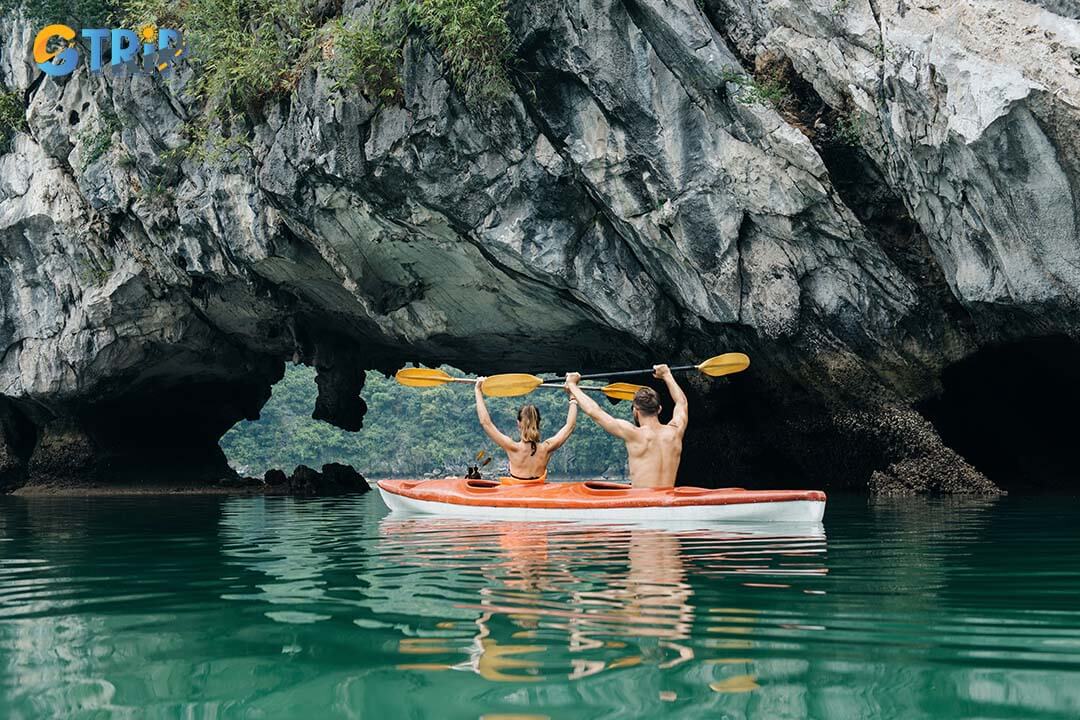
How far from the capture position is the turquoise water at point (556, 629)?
2621 mm

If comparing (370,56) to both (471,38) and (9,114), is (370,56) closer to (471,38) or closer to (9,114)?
(471,38)

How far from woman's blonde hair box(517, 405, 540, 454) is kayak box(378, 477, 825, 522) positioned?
18.3 inches

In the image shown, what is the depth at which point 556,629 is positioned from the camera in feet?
11.3

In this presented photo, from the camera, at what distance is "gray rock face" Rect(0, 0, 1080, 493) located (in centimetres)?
954

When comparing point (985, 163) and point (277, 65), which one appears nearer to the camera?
point (985, 163)

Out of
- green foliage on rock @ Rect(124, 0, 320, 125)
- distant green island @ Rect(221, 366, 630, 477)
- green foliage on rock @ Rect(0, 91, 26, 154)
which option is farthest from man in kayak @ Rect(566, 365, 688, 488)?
distant green island @ Rect(221, 366, 630, 477)

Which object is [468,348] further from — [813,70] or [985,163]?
[985,163]

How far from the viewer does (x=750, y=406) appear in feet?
49.2

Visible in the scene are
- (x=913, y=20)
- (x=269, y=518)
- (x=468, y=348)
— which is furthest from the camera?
(x=468, y=348)

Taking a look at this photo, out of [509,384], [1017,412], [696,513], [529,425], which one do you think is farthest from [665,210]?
[1017,412]

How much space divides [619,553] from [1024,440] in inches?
386

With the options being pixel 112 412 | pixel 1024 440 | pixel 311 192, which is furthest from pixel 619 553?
pixel 112 412

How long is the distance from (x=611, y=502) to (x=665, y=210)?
4.78 metres

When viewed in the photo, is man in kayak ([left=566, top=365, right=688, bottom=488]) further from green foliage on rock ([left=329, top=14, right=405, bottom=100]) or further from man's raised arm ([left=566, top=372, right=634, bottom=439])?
green foliage on rock ([left=329, top=14, right=405, bottom=100])
